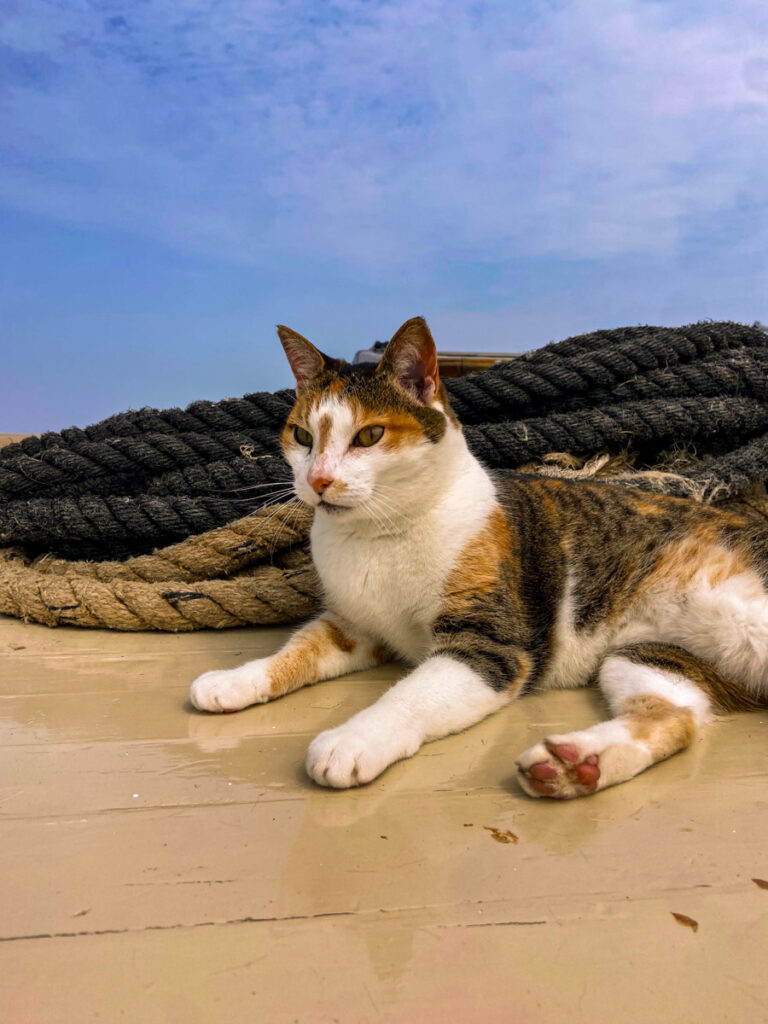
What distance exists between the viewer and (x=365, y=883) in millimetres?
738

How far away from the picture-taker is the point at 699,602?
129 cm

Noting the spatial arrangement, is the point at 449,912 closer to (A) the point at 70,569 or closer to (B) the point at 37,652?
(B) the point at 37,652

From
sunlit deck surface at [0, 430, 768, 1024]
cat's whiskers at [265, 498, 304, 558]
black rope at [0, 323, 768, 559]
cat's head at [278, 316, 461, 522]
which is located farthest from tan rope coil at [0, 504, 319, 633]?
sunlit deck surface at [0, 430, 768, 1024]

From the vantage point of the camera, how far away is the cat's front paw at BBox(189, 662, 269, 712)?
120 centimetres

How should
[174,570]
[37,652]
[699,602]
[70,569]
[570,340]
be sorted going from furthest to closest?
[570,340] → [70,569] → [174,570] → [37,652] → [699,602]

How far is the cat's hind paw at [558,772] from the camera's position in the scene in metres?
0.91

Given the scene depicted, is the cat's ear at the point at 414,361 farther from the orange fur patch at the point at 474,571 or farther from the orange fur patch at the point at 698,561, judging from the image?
the orange fur patch at the point at 698,561

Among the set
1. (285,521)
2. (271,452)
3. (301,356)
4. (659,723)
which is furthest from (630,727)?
(271,452)

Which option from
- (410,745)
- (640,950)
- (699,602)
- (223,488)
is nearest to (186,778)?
(410,745)

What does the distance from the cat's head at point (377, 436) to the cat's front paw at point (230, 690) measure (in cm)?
32

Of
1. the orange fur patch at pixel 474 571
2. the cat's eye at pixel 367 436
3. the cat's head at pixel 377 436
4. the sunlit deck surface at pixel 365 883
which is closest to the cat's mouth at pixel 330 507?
the cat's head at pixel 377 436

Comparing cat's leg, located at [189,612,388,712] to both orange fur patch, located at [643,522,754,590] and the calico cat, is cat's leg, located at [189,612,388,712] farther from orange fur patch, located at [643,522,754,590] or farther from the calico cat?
orange fur patch, located at [643,522,754,590]

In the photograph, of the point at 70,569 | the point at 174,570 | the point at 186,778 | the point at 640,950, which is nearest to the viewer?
the point at 640,950

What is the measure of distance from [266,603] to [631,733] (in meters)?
1.01
